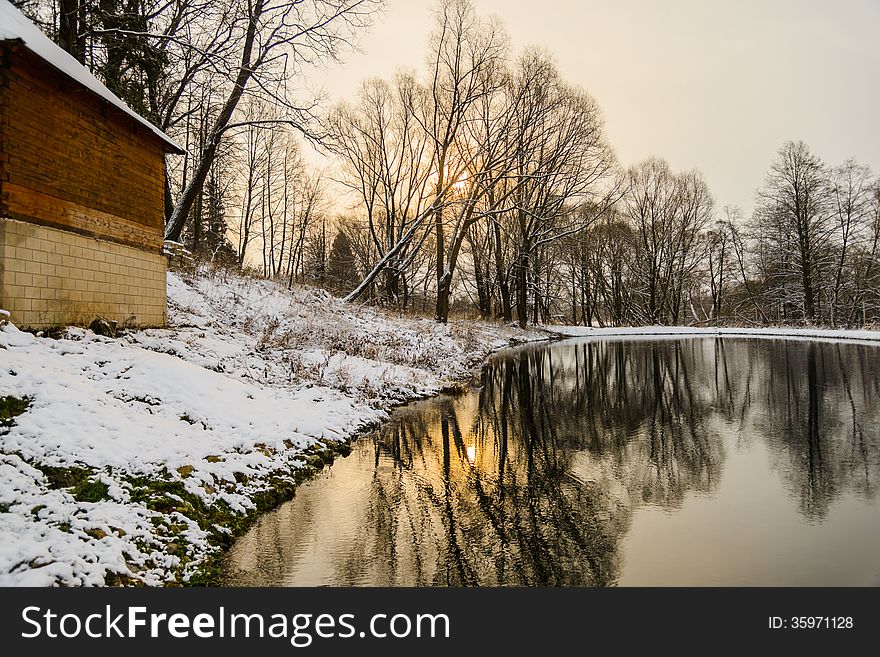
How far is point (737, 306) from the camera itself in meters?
53.2

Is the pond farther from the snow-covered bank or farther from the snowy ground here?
the snow-covered bank

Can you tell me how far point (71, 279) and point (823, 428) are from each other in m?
13.2

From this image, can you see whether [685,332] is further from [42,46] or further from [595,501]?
[42,46]

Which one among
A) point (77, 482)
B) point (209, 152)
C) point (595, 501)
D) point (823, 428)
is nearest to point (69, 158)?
point (77, 482)

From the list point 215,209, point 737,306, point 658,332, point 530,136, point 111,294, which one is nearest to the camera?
point 111,294

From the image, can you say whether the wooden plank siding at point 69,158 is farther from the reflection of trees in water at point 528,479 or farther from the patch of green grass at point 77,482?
the reflection of trees in water at point 528,479

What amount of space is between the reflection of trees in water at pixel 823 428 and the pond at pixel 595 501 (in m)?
0.04

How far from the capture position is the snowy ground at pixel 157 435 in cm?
411

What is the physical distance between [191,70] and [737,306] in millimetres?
54456

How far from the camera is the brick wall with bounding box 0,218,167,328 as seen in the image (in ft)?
23.8

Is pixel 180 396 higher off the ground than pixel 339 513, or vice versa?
pixel 180 396

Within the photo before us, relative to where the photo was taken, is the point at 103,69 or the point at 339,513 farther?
the point at 103,69
